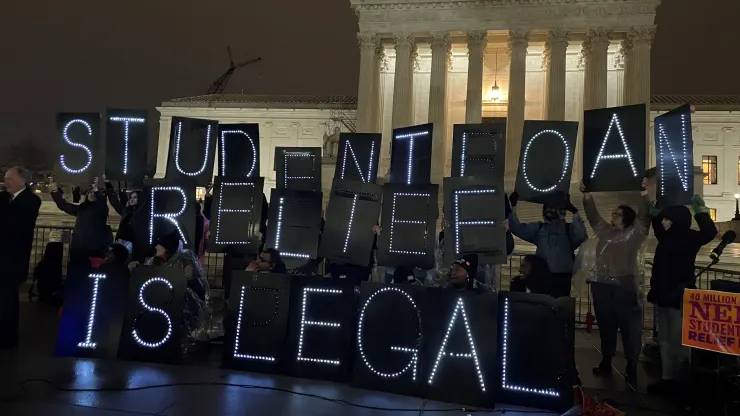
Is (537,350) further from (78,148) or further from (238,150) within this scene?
(78,148)

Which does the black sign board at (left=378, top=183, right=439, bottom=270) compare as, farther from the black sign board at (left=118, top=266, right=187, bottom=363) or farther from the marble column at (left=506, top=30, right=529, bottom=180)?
the marble column at (left=506, top=30, right=529, bottom=180)

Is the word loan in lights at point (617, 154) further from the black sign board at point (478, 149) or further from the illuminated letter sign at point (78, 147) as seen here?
Result: the illuminated letter sign at point (78, 147)

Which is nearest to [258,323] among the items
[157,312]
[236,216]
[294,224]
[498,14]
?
→ [157,312]

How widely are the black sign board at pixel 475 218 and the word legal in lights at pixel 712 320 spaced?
6.18 ft

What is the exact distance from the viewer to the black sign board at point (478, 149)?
6.69 metres

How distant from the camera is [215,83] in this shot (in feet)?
293

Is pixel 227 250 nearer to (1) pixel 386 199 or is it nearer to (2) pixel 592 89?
(1) pixel 386 199

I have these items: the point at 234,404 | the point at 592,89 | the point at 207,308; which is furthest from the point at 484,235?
the point at 592,89

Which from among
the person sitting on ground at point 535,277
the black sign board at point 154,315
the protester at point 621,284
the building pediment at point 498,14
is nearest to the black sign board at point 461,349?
the person sitting on ground at point 535,277

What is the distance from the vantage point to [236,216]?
740 cm

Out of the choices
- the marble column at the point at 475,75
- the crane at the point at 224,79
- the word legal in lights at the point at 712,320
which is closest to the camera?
the word legal in lights at the point at 712,320

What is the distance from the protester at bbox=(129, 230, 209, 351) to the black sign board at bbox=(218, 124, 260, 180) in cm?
122

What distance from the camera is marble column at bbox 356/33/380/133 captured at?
102 ft

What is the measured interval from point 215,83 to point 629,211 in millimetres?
90615
